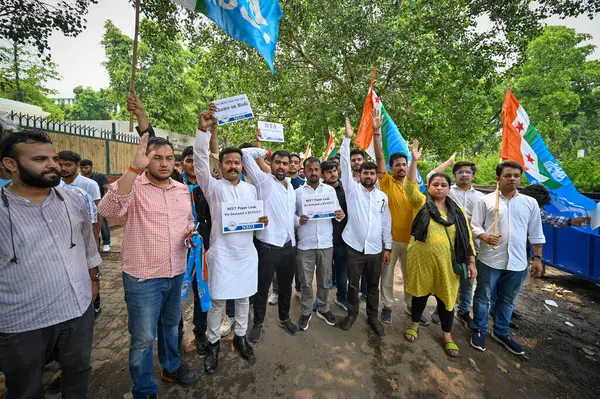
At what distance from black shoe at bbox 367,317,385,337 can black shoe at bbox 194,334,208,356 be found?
1.99 m

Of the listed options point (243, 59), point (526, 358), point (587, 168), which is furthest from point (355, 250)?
point (587, 168)

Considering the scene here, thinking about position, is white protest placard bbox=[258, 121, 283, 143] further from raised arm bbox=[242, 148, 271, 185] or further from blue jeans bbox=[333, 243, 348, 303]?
blue jeans bbox=[333, 243, 348, 303]

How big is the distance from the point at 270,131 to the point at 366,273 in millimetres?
2383

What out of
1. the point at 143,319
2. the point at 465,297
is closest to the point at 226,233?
the point at 143,319

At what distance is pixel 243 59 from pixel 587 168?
11057 millimetres

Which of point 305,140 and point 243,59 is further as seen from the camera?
point 305,140

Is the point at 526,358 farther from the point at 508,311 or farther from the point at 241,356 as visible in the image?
the point at 241,356

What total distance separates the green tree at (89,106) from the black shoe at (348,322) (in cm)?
4129

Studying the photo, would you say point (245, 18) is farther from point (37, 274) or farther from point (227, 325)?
point (227, 325)

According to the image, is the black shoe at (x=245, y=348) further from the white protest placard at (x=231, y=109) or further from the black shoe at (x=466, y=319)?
the black shoe at (x=466, y=319)

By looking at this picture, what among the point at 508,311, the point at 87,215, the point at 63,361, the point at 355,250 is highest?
the point at 87,215

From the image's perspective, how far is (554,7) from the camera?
23.5 ft

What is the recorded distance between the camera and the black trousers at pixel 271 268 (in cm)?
308

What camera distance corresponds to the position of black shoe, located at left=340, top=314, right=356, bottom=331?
11.3 ft
